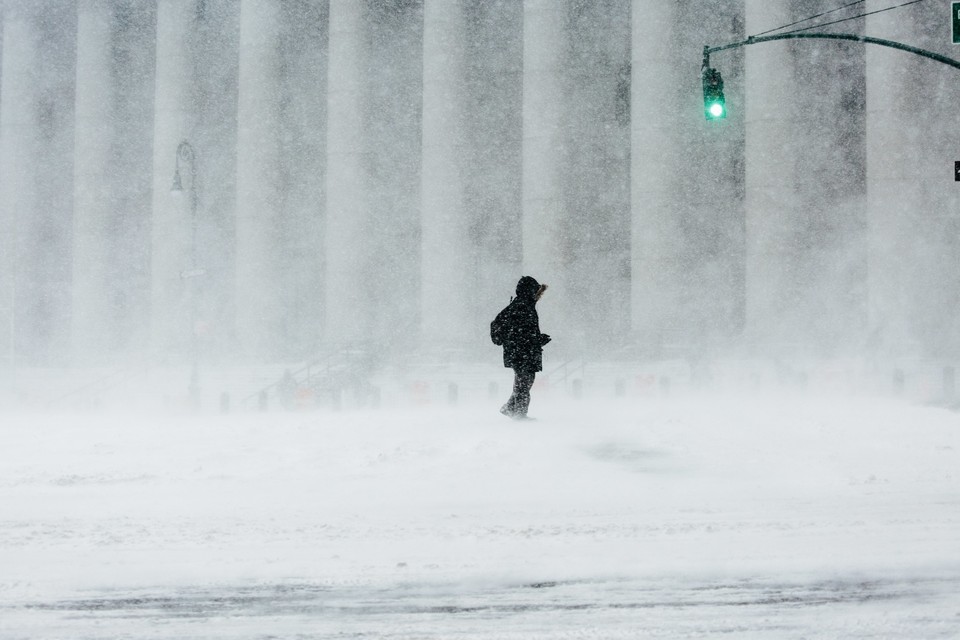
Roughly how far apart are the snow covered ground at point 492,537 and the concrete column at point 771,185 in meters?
15.5

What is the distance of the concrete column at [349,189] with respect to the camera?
31.2 metres

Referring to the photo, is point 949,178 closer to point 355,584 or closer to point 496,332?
point 496,332

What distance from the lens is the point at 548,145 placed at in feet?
94.7

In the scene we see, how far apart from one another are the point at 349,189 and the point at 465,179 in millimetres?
3884

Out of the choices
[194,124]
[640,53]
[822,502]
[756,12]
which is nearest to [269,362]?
[194,124]

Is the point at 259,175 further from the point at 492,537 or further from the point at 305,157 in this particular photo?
the point at 492,537

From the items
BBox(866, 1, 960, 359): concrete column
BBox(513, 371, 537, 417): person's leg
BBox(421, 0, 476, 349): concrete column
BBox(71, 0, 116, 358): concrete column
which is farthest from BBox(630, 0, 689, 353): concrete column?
BBox(71, 0, 116, 358): concrete column

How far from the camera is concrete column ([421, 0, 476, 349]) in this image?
98.7ft

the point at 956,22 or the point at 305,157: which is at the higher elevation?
the point at 305,157

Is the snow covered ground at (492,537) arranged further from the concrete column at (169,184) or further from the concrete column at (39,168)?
the concrete column at (39,168)

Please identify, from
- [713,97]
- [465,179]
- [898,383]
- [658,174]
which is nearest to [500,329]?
[713,97]

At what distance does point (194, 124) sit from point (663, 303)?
19246 mm

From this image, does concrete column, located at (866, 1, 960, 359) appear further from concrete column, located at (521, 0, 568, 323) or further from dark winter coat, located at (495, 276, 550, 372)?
dark winter coat, located at (495, 276, 550, 372)

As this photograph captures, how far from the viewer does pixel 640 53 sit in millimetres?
28078
